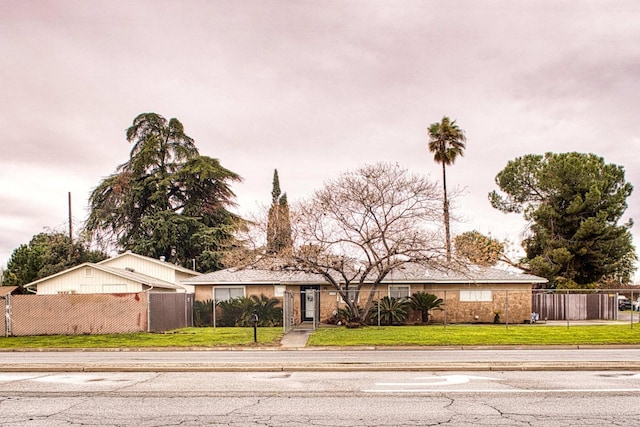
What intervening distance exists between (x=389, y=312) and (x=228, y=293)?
950 cm

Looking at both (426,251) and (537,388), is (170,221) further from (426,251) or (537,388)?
(537,388)

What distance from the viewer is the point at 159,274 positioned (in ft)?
136

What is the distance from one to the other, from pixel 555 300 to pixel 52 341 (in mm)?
28227

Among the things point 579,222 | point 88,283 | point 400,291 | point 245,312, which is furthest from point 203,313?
point 579,222

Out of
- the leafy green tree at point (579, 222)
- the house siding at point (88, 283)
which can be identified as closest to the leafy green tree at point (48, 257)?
the house siding at point (88, 283)

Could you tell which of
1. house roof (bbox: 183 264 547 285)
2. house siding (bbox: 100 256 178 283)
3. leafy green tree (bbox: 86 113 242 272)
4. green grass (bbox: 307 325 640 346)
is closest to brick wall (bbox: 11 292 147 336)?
house roof (bbox: 183 264 547 285)

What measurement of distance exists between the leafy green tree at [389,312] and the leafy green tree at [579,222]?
825 inches

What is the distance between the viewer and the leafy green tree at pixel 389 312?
3228 cm

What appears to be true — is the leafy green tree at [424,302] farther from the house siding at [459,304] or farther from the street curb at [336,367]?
the street curb at [336,367]

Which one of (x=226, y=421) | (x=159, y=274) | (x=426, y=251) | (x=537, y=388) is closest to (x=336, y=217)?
(x=426, y=251)

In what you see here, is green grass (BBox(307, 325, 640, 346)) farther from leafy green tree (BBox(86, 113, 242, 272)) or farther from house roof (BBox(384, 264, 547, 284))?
leafy green tree (BBox(86, 113, 242, 272))

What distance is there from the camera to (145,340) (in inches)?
966

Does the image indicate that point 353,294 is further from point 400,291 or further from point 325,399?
point 325,399

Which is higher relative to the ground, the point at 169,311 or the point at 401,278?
the point at 401,278
